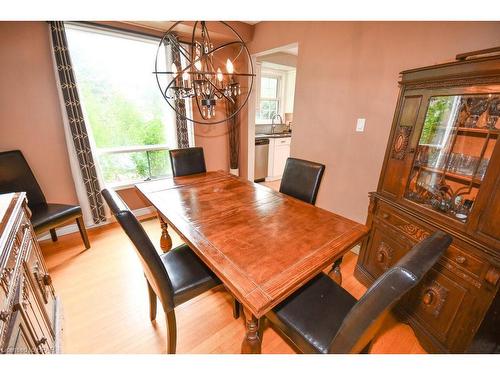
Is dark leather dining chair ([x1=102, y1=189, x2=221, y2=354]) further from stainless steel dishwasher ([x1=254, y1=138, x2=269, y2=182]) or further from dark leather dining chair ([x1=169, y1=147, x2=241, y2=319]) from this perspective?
stainless steel dishwasher ([x1=254, y1=138, x2=269, y2=182])

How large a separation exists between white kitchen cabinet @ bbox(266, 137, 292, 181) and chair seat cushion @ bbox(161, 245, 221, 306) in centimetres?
315

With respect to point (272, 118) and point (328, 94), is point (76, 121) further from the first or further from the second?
point (272, 118)

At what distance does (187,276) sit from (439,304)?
57.8 inches

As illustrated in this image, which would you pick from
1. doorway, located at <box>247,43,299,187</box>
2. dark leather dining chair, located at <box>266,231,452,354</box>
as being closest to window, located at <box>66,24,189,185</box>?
doorway, located at <box>247,43,299,187</box>

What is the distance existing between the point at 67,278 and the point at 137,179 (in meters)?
1.42

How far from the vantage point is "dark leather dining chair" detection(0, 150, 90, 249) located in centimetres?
193

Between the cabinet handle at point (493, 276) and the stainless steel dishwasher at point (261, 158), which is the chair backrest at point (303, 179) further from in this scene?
the stainless steel dishwasher at point (261, 158)

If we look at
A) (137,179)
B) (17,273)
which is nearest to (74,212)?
(137,179)

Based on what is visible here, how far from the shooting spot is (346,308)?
3.53 ft

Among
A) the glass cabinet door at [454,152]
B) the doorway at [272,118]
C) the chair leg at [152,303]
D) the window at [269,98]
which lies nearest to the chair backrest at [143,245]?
the chair leg at [152,303]

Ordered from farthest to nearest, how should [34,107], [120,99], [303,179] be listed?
[120,99] < [34,107] < [303,179]

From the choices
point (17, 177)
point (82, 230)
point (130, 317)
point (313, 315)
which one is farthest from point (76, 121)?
point (313, 315)
